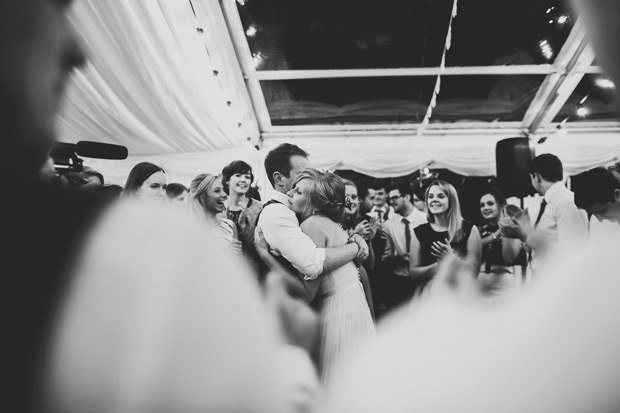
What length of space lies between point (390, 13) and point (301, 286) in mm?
2850

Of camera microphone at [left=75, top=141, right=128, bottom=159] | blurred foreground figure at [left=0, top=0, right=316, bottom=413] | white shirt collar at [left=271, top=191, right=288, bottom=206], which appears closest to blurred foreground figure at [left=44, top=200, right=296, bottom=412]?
blurred foreground figure at [left=0, top=0, right=316, bottom=413]

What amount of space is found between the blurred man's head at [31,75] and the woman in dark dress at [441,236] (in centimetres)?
201

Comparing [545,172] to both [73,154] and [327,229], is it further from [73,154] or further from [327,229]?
[73,154]

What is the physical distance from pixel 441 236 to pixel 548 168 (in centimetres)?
86

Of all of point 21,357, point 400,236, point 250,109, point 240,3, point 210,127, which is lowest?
point 21,357

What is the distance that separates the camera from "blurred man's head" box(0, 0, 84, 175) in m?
0.19

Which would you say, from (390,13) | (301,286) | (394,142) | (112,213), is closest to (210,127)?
(390,13)

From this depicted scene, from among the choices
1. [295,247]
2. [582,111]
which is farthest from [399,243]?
[582,111]

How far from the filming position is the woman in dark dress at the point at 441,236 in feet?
7.32

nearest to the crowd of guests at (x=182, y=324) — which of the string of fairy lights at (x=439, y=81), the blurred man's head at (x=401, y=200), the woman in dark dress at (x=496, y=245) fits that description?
the woman in dark dress at (x=496, y=245)

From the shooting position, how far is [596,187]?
1575 mm

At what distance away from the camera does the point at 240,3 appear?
3.22 m

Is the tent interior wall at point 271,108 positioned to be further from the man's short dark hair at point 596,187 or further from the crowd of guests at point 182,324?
the crowd of guests at point 182,324

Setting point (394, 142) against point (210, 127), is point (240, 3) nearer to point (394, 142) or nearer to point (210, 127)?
point (210, 127)
